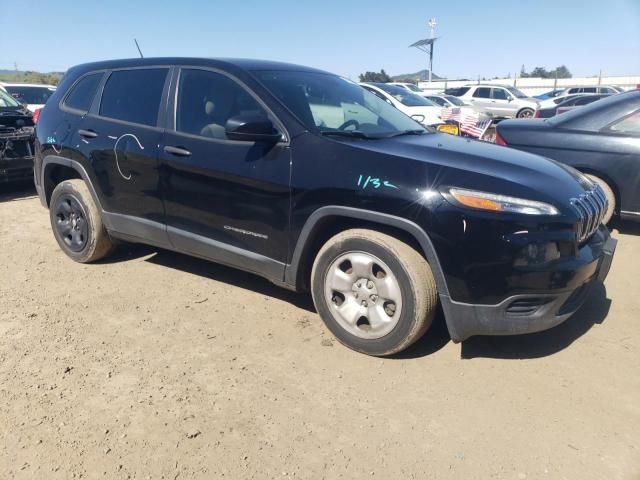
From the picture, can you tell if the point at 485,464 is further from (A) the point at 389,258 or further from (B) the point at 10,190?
(B) the point at 10,190

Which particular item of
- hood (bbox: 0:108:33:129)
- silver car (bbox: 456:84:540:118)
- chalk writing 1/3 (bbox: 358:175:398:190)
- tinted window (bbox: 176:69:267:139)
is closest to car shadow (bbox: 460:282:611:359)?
chalk writing 1/3 (bbox: 358:175:398:190)

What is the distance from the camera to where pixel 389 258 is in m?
Answer: 2.90

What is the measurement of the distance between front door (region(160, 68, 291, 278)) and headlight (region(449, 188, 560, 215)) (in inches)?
42.2

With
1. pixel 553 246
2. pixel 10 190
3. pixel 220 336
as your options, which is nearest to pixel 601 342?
pixel 553 246

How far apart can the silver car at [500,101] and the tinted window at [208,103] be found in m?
19.3

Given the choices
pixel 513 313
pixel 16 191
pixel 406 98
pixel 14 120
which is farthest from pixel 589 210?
pixel 406 98

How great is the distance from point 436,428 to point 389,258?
0.91m

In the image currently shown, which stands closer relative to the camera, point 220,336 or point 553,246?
point 553,246

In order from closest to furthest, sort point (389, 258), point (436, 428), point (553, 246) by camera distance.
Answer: point (436, 428), point (553, 246), point (389, 258)

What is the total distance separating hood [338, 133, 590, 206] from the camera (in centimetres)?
275

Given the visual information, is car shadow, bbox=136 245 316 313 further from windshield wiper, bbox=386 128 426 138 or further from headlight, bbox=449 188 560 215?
headlight, bbox=449 188 560 215

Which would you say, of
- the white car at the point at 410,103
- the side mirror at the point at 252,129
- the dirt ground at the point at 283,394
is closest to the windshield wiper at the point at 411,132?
the side mirror at the point at 252,129

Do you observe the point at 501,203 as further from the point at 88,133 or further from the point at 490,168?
the point at 88,133

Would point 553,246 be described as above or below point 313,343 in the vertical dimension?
above
